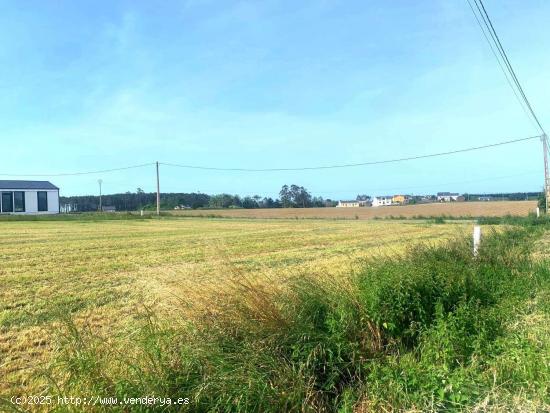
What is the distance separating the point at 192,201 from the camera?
125062 millimetres

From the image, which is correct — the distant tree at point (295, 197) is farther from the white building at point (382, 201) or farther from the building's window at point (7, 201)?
the building's window at point (7, 201)

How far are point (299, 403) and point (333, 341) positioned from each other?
0.99 meters

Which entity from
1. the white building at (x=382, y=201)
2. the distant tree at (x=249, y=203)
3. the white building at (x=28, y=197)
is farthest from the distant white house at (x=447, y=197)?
the white building at (x=28, y=197)

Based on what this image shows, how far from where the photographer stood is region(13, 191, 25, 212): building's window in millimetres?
81650

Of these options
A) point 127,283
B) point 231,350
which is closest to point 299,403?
point 231,350

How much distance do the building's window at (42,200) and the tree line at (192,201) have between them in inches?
1163

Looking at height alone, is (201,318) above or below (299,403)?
above

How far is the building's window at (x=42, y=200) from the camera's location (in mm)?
84562

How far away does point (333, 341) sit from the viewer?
477 centimetres

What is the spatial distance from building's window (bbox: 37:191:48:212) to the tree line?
96.9 feet

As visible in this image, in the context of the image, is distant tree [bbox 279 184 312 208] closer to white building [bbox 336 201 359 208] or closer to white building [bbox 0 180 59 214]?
white building [bbox 336 201 359 208]

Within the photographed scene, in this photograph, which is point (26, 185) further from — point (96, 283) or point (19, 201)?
point (96, 283)

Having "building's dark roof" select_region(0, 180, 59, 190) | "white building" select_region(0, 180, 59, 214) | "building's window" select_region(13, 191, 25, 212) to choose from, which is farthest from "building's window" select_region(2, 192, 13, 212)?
"building's dark roof" select_region(0, 180, 59, 190)

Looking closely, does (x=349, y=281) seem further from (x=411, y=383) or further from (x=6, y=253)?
(x=6, y=253)
